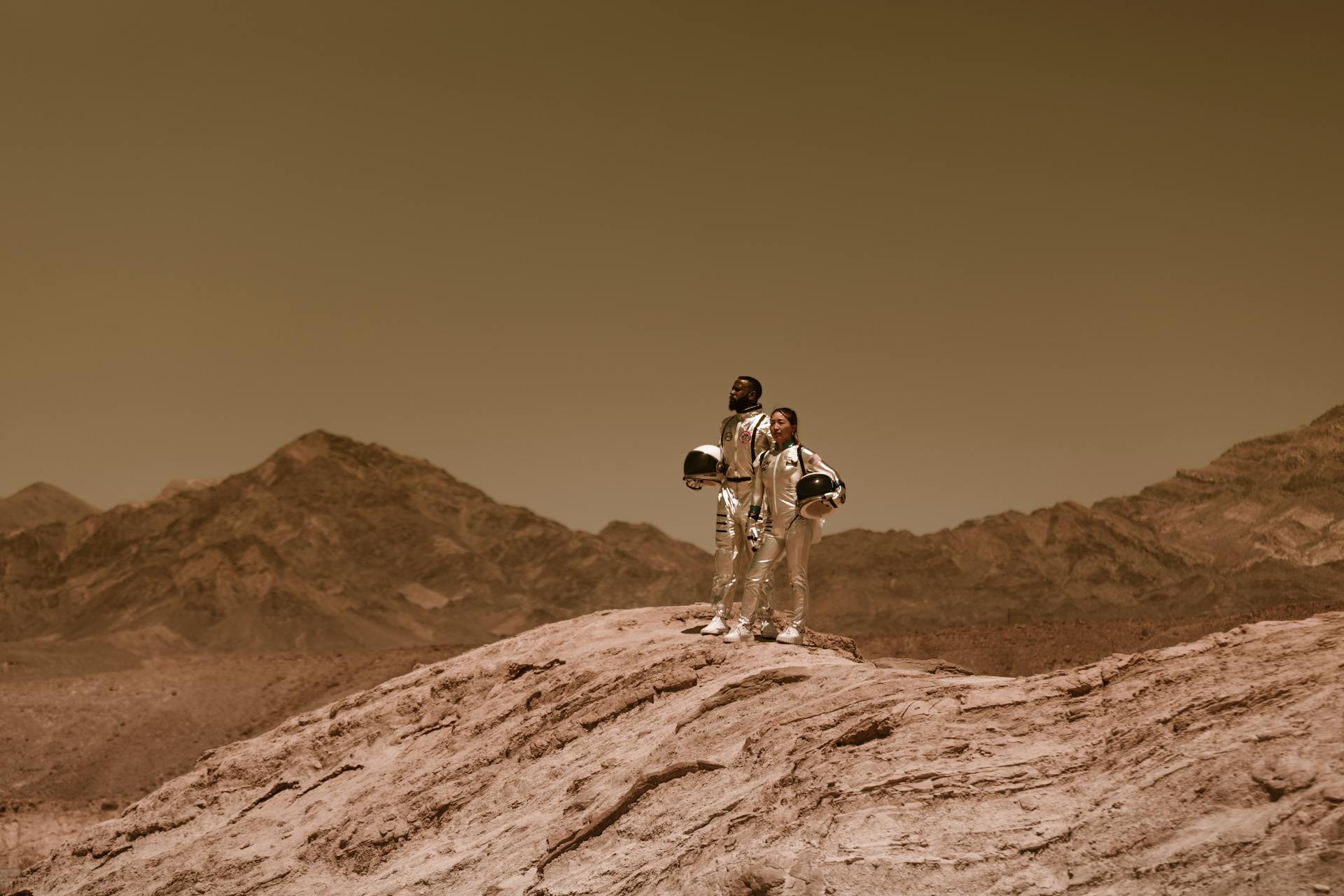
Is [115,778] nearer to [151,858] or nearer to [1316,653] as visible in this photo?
[151,858]

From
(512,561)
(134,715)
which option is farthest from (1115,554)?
(134,715)

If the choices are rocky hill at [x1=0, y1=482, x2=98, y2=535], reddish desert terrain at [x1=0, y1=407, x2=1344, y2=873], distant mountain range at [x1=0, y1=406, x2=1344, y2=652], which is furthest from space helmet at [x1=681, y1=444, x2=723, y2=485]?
rocky hill at [x1=0, y1=482, x2=98, y2=535]

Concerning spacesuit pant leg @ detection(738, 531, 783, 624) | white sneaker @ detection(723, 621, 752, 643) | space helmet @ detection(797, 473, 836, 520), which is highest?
space helmet @ detection(797, 473, 836, 520)

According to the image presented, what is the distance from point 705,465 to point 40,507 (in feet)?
277

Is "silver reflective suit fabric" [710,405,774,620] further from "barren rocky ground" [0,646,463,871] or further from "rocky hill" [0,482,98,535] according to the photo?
"rocky hill" [0,482,98,535]

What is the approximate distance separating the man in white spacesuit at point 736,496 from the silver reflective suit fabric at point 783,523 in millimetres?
323

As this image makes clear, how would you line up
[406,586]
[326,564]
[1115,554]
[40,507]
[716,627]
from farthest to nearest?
[40,507] < [406,586] < [326,564] < [1115,554] < [716,627]

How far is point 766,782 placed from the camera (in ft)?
37.4

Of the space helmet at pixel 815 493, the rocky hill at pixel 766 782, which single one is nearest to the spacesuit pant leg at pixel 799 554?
the space helmet at pixel 815 493

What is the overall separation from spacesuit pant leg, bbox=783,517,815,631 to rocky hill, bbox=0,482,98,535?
7873 centimetres

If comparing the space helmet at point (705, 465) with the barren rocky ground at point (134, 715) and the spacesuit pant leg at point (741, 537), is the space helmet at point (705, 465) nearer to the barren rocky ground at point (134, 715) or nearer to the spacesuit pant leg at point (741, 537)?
the spacesuit pant leg at point (741, 537)

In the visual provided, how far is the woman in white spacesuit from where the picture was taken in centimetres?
1522

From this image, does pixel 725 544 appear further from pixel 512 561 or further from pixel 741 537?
pixel 512 561

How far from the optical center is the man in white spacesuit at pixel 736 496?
1589 cm
